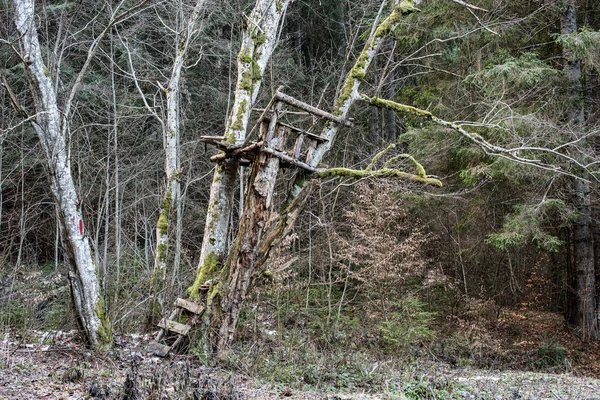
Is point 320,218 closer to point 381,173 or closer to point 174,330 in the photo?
point 381,173

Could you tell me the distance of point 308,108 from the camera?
24.4ft

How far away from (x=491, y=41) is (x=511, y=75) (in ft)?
6.08

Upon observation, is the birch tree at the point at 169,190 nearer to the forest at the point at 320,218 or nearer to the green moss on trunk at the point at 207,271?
the forest at the point at 320,218

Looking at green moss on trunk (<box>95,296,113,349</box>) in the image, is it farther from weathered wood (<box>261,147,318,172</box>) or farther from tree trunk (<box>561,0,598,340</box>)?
tree trunk (<box>561,0,598,340</box>)

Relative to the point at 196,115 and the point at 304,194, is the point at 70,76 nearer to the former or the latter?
the point at 196,115

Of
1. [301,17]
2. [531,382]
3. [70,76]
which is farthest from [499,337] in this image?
[70,76]

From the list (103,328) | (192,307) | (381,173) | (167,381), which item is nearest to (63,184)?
(103,328)

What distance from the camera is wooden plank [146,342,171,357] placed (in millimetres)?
6891

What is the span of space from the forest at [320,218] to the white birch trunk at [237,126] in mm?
31

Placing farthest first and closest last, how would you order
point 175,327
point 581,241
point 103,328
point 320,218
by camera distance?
point 320,218
point 581,241
point 103,328
point 175,327

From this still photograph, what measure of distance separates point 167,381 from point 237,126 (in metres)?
4.10

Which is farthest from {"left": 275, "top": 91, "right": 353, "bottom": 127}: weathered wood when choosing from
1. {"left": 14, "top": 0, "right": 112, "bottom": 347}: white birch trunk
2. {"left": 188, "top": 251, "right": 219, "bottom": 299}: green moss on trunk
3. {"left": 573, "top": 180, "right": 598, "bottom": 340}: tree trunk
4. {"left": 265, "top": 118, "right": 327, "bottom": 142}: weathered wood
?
{"left": 573, "top": 180, "right": 598, "bottom": 340}: tree trunk

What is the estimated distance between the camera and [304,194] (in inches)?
305

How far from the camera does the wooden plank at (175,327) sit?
23.0 feet
